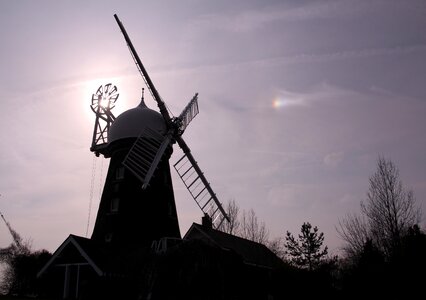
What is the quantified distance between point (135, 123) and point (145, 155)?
251 cm

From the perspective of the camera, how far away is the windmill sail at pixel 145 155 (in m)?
23.3

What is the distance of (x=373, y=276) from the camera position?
71.5 ft

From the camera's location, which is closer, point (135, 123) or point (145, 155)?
point (145, 155)

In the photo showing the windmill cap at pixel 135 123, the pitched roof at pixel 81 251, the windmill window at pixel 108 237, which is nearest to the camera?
the pitched roof at pixel 81 251

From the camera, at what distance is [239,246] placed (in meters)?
28.6

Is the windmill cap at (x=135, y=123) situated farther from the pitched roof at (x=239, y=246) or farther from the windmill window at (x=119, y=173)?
the pitched roof at (x=239, y=246)

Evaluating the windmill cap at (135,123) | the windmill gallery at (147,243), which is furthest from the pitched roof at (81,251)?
the windmill cap at (135,123)

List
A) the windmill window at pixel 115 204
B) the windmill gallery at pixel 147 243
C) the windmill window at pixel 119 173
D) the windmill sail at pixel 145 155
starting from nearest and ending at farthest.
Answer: the windmill gallery at pixel 147 243, the windmill sail at pixel 145 155, the windmill window at pixel 115 204, the windmill window at pixel 119 173

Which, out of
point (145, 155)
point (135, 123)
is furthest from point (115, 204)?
point (135, 123)

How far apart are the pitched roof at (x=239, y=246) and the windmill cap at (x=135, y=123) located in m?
6.80

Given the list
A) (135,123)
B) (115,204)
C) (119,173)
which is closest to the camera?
(115,204)

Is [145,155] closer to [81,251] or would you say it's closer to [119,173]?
[119,173]

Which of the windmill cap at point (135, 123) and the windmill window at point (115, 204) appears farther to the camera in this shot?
the windmill cap at point (135, 123)

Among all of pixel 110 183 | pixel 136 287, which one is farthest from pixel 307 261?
pixel 136 287
